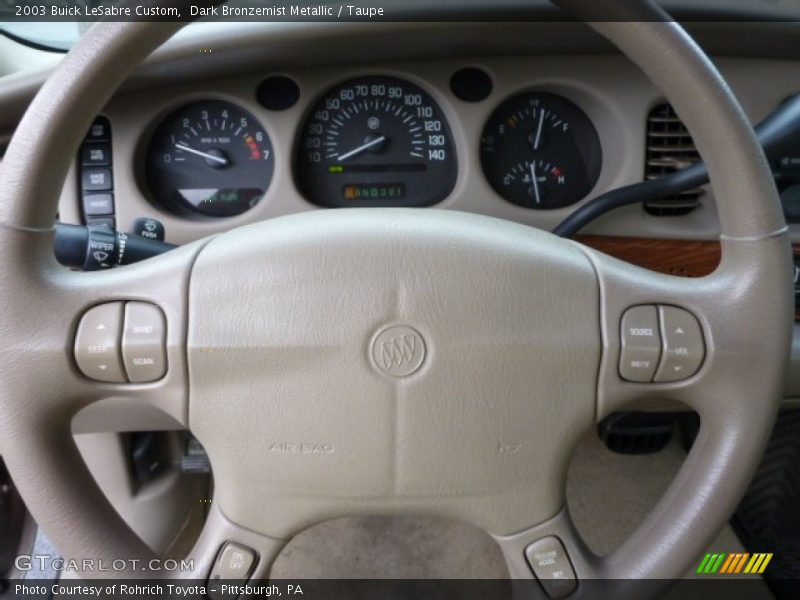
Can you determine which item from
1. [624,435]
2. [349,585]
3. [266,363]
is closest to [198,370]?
[266,363]

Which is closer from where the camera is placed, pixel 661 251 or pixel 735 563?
pixel 661 251

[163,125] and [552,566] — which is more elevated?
[163,125]

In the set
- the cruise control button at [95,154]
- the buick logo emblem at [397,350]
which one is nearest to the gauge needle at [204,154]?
the cruise control button at [95,154]

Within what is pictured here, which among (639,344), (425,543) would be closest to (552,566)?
(639,344)

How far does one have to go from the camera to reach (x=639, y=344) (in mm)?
725

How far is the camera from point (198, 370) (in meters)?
0.71

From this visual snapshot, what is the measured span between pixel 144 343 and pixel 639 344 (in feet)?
1.66

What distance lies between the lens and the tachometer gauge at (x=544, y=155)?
3.94 ft

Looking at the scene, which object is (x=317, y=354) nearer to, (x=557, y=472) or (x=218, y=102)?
(x=557, y=472)

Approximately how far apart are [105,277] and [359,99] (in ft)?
1.94

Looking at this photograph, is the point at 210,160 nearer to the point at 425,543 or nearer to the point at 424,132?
the point at 424,132

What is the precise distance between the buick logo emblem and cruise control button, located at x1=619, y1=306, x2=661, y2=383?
21 cm

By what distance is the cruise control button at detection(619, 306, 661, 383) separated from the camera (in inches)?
28.5

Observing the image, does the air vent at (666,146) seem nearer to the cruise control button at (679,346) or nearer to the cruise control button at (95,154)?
the cruise control button at (679,346)
